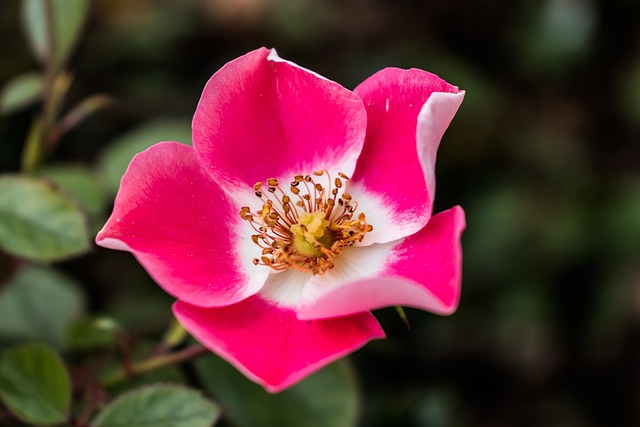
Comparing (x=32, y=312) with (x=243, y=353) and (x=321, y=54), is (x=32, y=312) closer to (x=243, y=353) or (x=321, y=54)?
(x=243, y=353)

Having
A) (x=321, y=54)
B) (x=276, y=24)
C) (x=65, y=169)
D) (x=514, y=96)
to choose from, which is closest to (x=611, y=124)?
(x=514, y=96)

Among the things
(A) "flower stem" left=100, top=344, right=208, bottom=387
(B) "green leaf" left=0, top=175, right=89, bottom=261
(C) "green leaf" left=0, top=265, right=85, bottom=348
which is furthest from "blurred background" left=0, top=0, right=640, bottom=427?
(B) "green leaf" left=0, top=175, right=89, bottom=261

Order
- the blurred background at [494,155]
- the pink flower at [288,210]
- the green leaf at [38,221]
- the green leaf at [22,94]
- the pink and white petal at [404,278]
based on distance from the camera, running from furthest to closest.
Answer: the blurred background at [494,155] < the green leaf at [22,94] < the green leaf at [38,221] < the pink flower at [288,210] < the pink and white petal at [404,278]

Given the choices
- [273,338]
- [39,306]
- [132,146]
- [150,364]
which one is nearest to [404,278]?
[273,338]

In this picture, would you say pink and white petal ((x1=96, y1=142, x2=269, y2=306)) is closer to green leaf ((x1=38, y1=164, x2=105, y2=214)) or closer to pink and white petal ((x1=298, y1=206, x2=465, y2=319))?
pink and white petal ((x1=298, y1=206, x2=465, y2=319))

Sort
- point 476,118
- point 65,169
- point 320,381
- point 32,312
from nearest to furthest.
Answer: point 320,381 → point 65,169 → point 32,312 → point 476,118

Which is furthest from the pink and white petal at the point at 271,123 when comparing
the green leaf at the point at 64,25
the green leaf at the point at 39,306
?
the green leaf at the point at 39,306

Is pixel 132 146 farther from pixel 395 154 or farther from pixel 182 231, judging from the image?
pixel 395 154

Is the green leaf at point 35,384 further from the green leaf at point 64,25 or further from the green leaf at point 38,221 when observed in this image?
the green leaf at point 64,25
